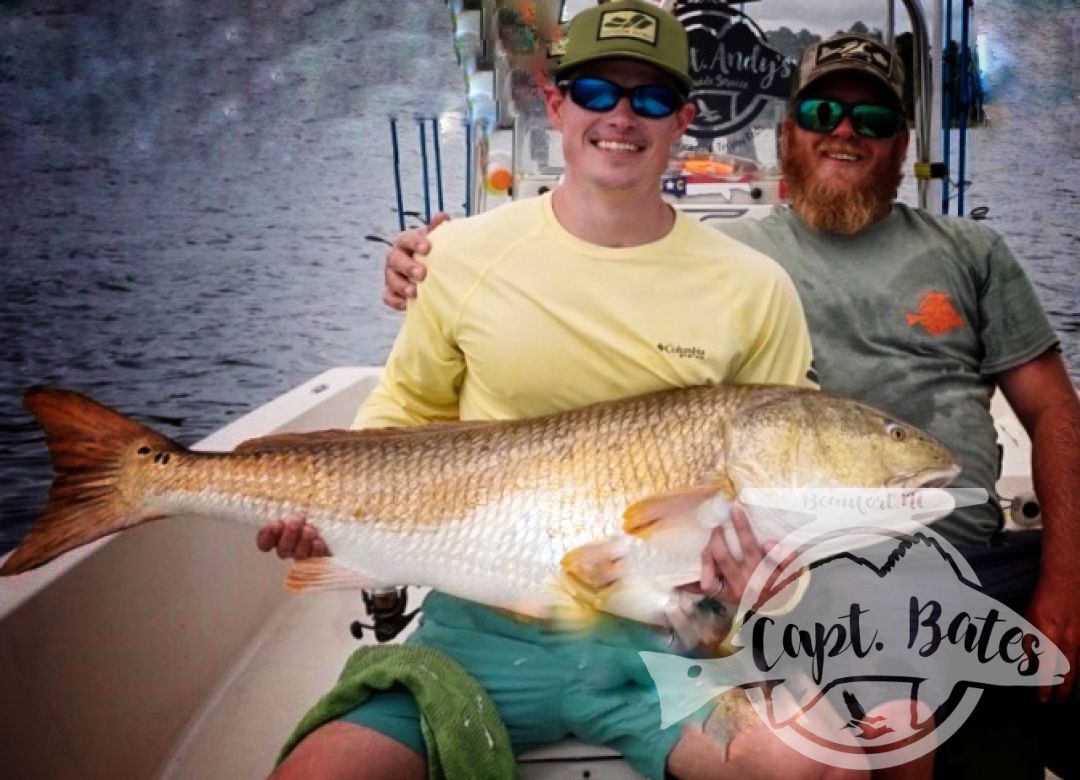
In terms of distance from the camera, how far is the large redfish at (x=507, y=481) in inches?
56.5

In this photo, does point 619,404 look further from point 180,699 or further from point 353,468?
point 180,699

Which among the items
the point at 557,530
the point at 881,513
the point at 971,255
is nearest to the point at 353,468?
the point at 557,530

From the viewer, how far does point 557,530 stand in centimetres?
147

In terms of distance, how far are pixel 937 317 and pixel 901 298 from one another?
96 mm

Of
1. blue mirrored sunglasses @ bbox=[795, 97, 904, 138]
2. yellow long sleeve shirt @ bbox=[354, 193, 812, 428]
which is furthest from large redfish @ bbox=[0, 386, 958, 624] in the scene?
blue mirrored sunglasses @ bbox=[795, 97, 904, 138]

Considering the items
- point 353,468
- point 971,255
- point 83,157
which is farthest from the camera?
point 83,157

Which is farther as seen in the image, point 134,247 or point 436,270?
point 134,247

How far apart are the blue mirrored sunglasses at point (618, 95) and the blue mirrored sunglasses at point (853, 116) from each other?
2.19ft

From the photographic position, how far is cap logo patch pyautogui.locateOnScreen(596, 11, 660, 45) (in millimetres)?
1586

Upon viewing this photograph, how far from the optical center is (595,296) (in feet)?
5.31

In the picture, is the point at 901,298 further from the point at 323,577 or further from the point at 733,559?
the point at 323,577

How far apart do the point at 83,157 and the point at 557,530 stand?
608 inches
